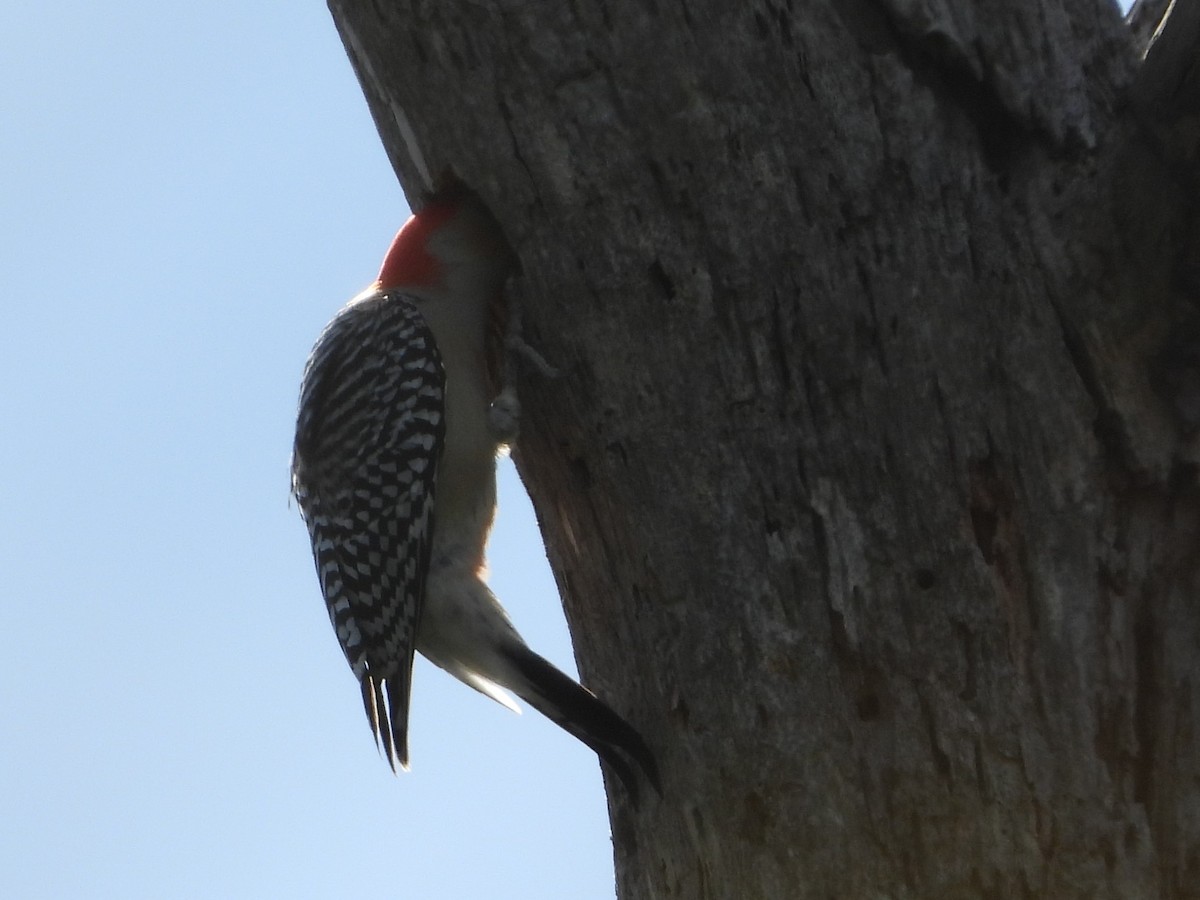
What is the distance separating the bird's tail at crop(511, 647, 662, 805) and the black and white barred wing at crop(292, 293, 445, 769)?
0.39 m

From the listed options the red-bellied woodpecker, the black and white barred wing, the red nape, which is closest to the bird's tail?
the red-bellied woodpecker

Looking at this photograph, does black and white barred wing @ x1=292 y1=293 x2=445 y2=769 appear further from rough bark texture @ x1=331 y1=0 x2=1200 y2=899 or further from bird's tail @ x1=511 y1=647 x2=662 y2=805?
rough bark texture @ x1=331 y1=0 x2=1200 y2=899

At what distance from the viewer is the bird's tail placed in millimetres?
2844

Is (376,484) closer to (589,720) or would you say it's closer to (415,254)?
(415,254)

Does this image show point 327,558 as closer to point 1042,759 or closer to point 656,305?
point 656,305

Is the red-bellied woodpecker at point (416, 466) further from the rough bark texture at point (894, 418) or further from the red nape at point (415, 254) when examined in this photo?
the rough bark texture at point (894, 418)

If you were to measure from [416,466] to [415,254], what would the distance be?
69cm

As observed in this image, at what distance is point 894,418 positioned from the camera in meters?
2.48

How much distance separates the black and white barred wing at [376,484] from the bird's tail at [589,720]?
39 centimetres

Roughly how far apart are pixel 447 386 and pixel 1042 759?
204 cm

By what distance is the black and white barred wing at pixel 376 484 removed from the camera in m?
3.51

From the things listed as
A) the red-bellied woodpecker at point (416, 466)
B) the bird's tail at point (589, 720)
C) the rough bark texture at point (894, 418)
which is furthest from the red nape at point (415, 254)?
the bird's tail at point (589, 720)

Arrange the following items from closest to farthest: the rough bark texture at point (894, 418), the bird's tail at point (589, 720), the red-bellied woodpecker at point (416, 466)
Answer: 1. the rough bark texture at point (894, 418)
2. the bird's tail at point (589, 720)
3. the red-bellied woodpecker at point (416, 466)

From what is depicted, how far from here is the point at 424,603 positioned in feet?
11.8
